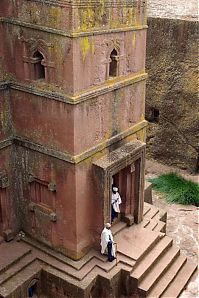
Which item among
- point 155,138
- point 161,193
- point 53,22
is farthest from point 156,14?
point 53,22

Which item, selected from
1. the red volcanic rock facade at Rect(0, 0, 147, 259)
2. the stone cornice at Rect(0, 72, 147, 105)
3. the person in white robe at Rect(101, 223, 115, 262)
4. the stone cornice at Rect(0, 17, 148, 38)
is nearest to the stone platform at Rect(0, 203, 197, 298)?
the person in white robe at Rect(101, 223, 115, 262)

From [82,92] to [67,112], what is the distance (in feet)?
1.81

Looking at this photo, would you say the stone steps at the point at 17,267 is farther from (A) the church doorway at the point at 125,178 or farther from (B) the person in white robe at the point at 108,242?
(A) the church doorway at the point at 125,178

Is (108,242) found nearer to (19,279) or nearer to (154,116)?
(19,279)

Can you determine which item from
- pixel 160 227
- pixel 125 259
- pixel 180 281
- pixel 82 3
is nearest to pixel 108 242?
pixel 125 259

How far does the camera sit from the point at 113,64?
10.6m

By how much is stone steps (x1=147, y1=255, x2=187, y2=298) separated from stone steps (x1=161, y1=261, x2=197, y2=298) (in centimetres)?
13

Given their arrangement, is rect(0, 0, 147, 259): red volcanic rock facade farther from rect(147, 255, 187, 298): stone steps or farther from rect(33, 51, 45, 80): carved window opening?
rect(147, 255, 187, 298): stone steps

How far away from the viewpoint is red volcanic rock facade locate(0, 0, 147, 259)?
30.7 ft

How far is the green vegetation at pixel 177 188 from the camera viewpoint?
16078 mm

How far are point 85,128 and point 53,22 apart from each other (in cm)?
244

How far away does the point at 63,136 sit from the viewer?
9.86 metres

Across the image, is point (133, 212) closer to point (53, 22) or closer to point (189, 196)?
point (189, 196)

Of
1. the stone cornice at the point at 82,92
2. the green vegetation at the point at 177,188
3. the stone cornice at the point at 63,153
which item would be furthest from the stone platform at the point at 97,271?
the green vegetation at the point at 177,188
